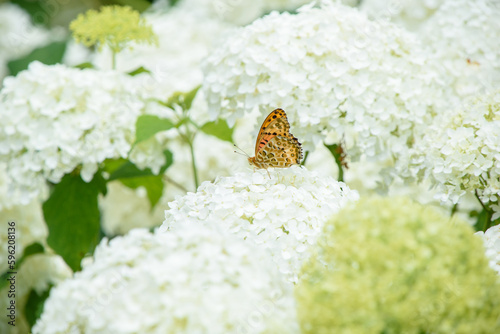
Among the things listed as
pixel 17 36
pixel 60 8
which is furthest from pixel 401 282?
pixel 60 8

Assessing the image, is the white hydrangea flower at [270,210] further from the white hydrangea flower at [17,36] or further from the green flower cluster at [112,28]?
the white hydrangea flower at [17,36]

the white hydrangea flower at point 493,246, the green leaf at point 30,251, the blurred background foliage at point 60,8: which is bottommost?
the blurred background foliage at point 60,8

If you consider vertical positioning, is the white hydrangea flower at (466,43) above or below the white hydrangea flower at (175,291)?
above

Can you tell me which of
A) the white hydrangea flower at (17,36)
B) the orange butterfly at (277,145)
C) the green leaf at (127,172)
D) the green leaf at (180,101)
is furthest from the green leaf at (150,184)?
the white hydrangea flower at (17,36)

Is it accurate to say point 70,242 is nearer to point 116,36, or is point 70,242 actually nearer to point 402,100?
point 116,36

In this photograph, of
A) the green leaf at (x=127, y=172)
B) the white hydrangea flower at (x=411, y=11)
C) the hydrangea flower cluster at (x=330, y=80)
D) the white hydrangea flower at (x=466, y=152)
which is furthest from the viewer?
the white hydrangea flower at (x=411, y=11)

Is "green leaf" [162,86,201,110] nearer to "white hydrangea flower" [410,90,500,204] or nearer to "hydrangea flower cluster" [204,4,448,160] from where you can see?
"hydrangea flower cluster" [204,4,448,160]

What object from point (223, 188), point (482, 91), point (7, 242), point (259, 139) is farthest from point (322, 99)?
point (7, 242)
